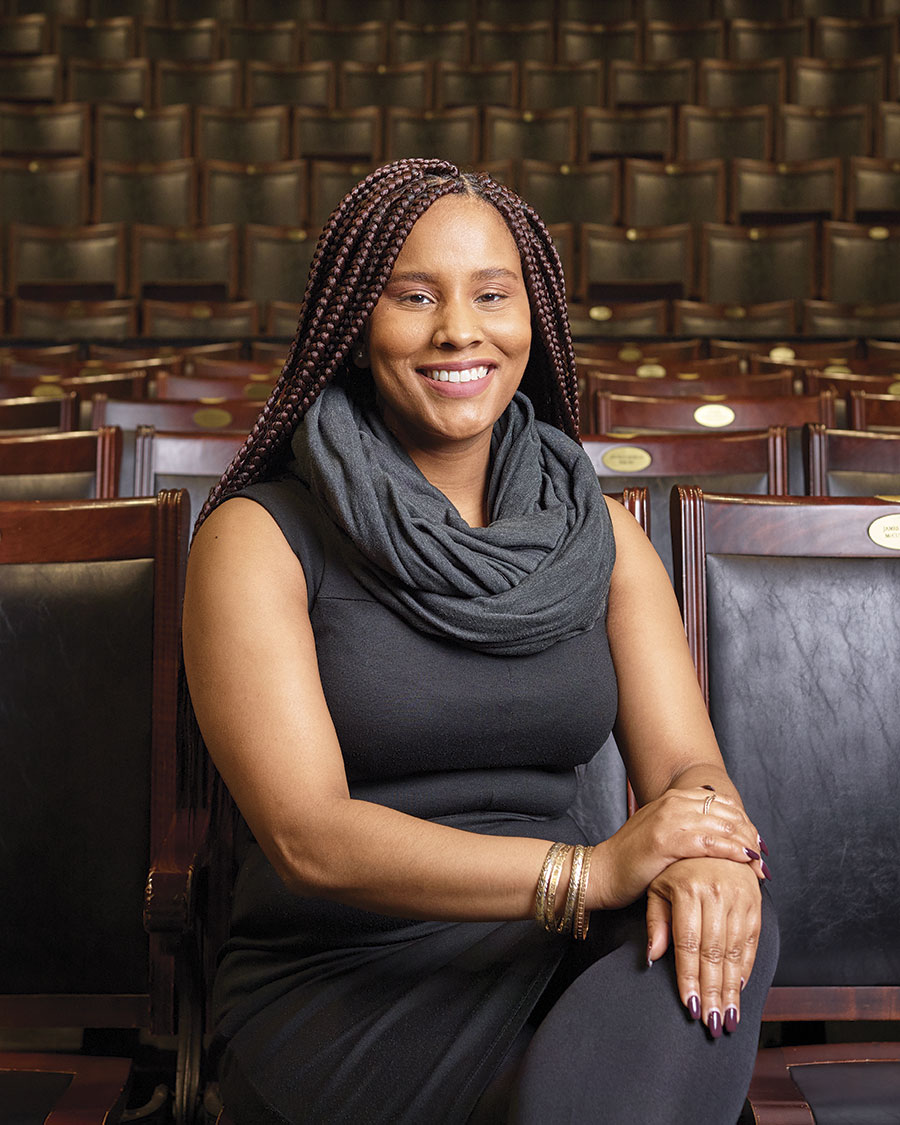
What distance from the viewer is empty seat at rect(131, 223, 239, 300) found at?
301 centimetres

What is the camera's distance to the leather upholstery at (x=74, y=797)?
0.62 m

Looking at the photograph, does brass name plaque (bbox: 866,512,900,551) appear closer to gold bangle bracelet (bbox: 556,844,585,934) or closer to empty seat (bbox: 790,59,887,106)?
gold bangle bracelet (bbox: 556,844,585,934)

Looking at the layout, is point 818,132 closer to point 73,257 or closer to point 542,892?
point 73,257

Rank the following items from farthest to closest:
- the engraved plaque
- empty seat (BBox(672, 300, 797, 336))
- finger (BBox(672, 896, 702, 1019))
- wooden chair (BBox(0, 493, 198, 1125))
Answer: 1. empty seat (BBox(672, 300, 797, 336))
2. the engraved plaque
3. wooden chair (BBox(0, 493, 198, 1125))
4. finger (BBox(672, 896, 702, 1019))

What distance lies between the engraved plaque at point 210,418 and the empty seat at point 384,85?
228 centimetres

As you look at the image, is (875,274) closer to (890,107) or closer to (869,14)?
(890,107)

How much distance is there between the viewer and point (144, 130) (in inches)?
128

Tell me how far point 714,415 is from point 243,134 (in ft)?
7.55

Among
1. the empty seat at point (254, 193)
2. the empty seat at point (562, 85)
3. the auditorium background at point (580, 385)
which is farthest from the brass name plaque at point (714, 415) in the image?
the empty seat at point (562, 85)

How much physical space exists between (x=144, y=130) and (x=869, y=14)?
206 centimetres

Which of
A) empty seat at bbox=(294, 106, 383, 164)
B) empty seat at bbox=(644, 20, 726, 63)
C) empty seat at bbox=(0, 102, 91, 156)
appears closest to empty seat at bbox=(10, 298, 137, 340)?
empty seat at bbox=(0, 102, 91, 156)

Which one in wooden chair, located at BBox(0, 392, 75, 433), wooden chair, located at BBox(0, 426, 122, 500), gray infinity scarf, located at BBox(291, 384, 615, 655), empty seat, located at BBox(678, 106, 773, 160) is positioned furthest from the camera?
empty seat, located at BBox(678, 106, 773, 160)

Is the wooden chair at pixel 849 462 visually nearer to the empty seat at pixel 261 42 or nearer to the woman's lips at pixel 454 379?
the woman's lips at pixel 454 379

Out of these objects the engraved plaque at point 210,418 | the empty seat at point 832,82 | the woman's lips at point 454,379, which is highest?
the empty seat at point 832,82
